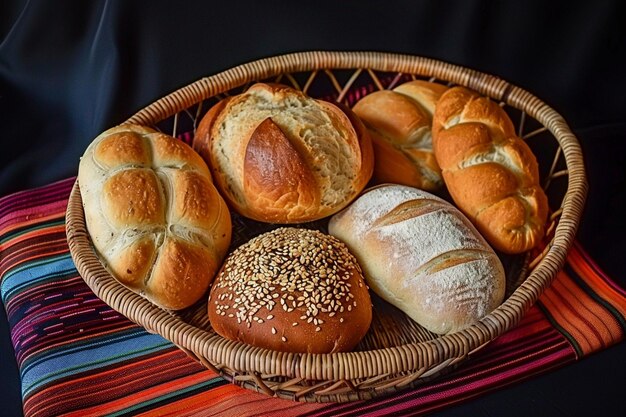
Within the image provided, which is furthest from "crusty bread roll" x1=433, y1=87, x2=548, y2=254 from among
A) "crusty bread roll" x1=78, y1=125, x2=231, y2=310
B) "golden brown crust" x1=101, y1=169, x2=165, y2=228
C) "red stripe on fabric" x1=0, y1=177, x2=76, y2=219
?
"red stripe on fabric" x1=0, y1=177, x2=76, y2=219

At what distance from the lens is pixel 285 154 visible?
1.35 metres

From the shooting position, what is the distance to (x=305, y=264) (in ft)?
4.17

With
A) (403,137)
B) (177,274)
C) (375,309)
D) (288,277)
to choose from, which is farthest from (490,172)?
(177,274)

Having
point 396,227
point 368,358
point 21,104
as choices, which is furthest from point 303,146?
point 21,104

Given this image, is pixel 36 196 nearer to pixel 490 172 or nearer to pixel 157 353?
pixel 157 353

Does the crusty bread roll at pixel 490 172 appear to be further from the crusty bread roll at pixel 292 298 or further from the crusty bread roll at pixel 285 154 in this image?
the crusty bread roll at pixel 292 298

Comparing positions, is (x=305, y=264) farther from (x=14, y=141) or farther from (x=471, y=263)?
(x=14, y=141)

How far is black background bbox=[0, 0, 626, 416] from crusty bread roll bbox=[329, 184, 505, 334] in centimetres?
50

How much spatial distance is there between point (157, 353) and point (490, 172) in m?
0.75

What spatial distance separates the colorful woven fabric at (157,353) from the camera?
50.9 inches

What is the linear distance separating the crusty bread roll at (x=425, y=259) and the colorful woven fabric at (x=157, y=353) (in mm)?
150

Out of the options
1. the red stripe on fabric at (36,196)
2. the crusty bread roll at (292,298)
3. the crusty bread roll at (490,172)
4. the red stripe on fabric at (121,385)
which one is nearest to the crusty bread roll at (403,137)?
the crusty bread roll at (490,172)

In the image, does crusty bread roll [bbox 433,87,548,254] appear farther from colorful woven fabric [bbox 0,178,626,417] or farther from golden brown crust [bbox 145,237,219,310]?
golden brown crust [bbox 145,237,219,310]

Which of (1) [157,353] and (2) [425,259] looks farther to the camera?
(1) [157,353]
